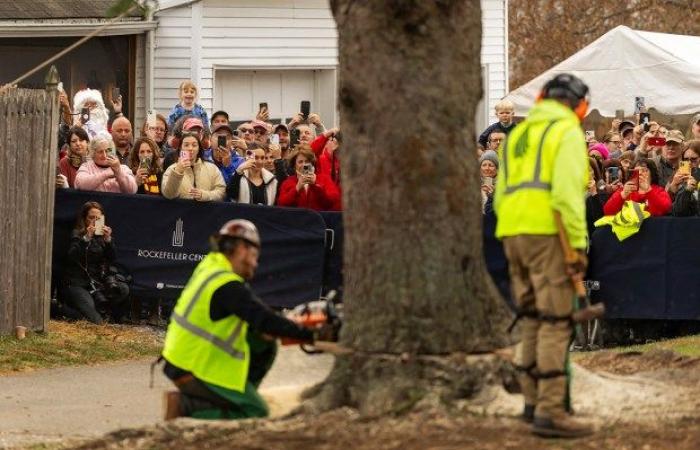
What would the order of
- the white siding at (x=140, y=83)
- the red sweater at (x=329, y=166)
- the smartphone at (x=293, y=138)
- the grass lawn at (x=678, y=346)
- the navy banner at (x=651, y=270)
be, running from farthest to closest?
the white siding at (x=140, y=83)
the smartphone at (x=293, y=138)
the red sweater at (x=329, y=166)
the navy banner at (x=651, y=270)
the grass lawn at (x=678, y=346)

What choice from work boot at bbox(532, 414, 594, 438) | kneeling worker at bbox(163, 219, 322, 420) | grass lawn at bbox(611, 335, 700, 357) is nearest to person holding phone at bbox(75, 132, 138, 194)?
grass lawn at bbox(611, 335, 700, 357)

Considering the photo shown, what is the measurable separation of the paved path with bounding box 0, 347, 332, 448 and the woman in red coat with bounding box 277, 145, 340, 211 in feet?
8.80

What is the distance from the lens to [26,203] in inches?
576

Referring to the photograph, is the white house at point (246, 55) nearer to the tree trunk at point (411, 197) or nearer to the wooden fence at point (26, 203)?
the wooden fence at point (26, 203)

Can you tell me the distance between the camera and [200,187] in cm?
1611

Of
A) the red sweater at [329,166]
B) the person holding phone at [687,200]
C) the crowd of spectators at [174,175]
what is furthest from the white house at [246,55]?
the person holding phone at [687,200]

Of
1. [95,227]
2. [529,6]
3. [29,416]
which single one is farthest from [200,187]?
[529,6]

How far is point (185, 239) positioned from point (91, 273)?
38.2 inches

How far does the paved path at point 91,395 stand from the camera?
10305 millimetres

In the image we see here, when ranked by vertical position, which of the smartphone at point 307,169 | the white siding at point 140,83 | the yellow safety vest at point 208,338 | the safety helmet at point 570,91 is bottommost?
the yellow safety vest at point 208,338

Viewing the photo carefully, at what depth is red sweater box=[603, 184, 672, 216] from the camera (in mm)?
15344

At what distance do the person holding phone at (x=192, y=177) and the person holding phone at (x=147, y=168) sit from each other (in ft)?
1.35

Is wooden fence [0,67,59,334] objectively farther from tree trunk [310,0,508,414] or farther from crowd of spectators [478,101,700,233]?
tree trunk [310,0,508,414]

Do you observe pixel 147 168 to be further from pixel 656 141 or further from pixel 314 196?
pixel 656 141
